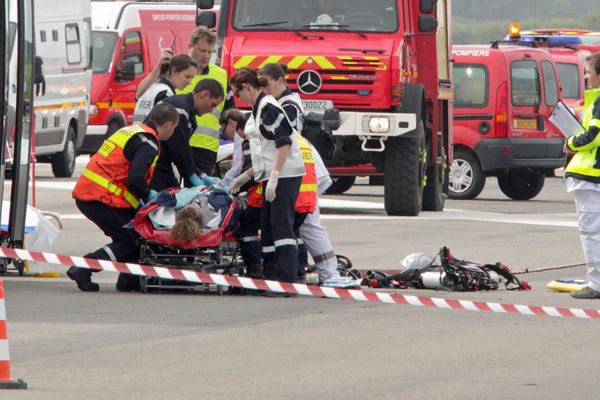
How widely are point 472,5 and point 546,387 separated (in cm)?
12057

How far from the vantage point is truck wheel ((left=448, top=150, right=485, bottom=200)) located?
80.4 feet

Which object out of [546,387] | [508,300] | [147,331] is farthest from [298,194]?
[546,387]

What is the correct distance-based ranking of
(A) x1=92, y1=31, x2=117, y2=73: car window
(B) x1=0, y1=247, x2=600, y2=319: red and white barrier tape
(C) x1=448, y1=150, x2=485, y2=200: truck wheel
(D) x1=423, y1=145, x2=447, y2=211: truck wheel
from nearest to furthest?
1. (B) x1=0, y1=247, x2=600, y2=319: red and white barrier tape
2. (D) x1=423, y1=145, x2=447, y2=211: truck wheel
3. (C) x1=448, y1=150, x2=485, y2=200: truck wheel
4. (A) x1=92, y1=31, x2=117, y2=73: car window

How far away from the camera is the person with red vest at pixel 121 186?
39.9 ft

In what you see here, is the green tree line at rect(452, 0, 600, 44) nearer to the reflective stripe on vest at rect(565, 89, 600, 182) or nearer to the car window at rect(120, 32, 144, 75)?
the car window at rect(120, 32, 144, 75)

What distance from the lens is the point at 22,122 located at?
12.6 meters

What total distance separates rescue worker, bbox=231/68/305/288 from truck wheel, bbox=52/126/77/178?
15.3 m

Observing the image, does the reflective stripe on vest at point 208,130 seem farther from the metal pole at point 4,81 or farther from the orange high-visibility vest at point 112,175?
the metal pole at point 4,81

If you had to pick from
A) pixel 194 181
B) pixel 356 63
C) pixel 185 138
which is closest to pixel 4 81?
pixel 185 138

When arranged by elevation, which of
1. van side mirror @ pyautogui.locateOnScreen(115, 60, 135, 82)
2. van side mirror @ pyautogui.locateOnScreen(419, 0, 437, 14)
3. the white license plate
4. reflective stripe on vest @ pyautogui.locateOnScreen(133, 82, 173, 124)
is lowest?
van side mirror @ pyautogui.locateOnScreen(115, 60, 135, 82)

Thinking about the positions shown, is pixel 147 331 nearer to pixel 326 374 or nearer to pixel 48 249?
pixel 326 374

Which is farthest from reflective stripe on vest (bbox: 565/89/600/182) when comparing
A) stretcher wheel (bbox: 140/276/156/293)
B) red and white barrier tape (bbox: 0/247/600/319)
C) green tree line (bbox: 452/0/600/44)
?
green tree line (bbox: 452/0/600/44)

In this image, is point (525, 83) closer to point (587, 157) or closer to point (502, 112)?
point (502, 112)

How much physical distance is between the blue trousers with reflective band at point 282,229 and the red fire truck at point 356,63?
6.96 meters
